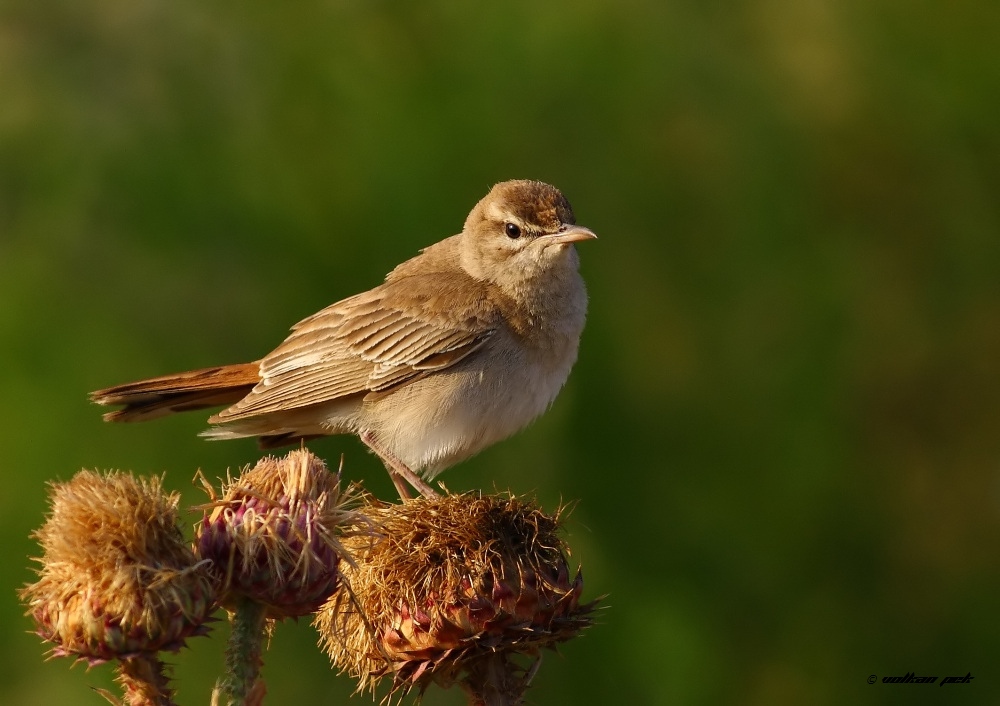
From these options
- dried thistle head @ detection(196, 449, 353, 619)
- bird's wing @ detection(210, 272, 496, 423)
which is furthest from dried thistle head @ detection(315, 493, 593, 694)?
bird's wing @ detection(210, 272, 496, 423)

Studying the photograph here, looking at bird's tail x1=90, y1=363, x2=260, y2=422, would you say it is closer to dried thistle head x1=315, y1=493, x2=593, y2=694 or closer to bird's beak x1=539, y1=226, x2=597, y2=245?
bird's beak x1=539, y1=226, x2=597, y2=245

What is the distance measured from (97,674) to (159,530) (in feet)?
8.87

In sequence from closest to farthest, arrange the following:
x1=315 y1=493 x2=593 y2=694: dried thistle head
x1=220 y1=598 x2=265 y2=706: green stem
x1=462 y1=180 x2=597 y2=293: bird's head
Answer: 1. x1=220 y1=598 x2=265 y2=706: green stem
2. x1=315 y1=493 x2=593 y2=694: dried thistle head
3. x1=462 y1=180 x2=597 y2=293: bird's head

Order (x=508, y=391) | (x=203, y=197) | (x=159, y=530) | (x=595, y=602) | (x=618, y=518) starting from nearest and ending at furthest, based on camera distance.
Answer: (x=159, y=530), (x=595, y=602), (x=508, y=391), (x=618, y=518), (x=203, y=197)

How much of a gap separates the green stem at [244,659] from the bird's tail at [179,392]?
7.17 feet

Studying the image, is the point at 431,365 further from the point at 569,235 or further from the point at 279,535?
the point at 279,535

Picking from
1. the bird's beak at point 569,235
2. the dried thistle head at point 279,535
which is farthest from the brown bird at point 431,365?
the dried thistle head at point 279,535

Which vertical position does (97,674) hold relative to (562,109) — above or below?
below

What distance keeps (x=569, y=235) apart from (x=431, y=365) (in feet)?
2.77

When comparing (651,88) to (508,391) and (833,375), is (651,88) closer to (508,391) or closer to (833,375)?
(833,375)

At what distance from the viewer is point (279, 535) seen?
3008mm

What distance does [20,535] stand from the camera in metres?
5.32

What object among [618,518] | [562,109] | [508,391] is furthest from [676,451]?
[562,109]

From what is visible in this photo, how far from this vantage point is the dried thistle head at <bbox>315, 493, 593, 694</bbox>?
3.46 meters
